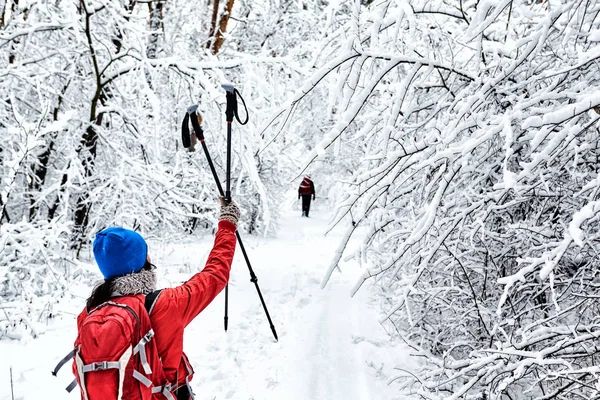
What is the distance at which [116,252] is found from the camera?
2.12m

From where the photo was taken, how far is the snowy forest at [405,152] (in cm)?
239

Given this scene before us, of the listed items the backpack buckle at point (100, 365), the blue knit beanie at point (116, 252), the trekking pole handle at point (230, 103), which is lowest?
the backpack buckle at point (100, 365)

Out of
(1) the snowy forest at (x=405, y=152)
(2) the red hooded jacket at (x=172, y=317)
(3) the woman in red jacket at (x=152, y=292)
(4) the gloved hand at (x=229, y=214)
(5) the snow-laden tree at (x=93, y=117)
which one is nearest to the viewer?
(2) the red hooded jacket at (x=172, y=317)

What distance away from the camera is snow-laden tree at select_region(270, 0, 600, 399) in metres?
2.15

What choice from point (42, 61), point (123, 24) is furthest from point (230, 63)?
point (42, 61)

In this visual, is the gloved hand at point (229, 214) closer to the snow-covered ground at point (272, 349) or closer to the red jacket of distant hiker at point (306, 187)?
the snow-covered ground at point (272, 349)

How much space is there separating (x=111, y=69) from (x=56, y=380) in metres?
4.37

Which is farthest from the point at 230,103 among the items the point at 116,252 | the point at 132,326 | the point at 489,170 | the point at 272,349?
the point at 272,349

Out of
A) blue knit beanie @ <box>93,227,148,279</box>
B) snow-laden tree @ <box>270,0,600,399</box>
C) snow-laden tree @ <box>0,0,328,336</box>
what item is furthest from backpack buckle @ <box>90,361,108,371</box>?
snow-laden tree @ <box>0,0,328,336</box>

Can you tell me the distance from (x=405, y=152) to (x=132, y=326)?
5.67 ft

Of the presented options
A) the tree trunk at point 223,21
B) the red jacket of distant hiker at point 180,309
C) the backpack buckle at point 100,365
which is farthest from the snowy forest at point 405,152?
the tree trunk at point 223,21

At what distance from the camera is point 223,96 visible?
552 centimetres

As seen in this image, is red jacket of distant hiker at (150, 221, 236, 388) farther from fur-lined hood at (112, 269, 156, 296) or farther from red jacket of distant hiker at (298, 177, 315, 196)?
red jacket of distant hiker at (298, 177, 315, 196)

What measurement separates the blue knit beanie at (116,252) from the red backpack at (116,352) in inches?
6.3
